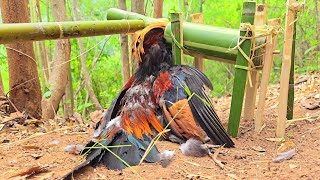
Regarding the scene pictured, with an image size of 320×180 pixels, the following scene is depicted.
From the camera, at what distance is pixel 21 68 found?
454 cm

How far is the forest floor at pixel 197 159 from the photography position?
249 centimetres

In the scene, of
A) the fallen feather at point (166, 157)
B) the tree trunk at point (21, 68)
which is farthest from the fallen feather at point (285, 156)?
the tree trunk at point (21, 68)

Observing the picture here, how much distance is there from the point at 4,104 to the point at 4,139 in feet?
4.33

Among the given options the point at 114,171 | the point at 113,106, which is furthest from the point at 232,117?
the point at 114,171

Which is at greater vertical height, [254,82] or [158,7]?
[158,7]

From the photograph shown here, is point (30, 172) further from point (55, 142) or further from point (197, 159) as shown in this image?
point (197, 159)

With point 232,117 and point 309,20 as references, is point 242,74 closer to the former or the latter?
point 232,117

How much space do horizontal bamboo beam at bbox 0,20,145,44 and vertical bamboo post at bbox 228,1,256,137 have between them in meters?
1.13

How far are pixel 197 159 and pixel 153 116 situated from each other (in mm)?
566

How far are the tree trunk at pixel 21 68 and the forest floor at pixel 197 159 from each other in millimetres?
634

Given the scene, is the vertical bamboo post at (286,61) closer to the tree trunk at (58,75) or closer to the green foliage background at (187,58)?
the tree trunk at (58,75)

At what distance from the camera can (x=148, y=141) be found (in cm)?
288

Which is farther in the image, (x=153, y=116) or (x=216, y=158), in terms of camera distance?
(x=153, y=116)

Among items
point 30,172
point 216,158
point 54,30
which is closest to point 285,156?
point 216,158
